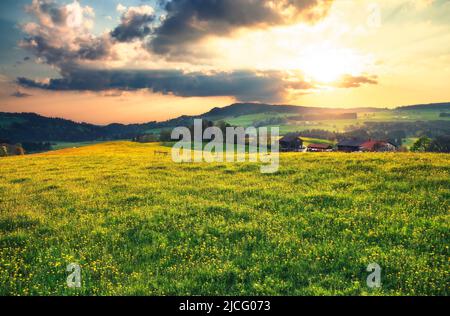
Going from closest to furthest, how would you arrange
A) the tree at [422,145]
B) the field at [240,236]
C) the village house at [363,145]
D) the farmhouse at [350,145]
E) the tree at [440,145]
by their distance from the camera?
the field at [240,236] → the tree at [440,145] → the tree at [422,145] → the village house at [363,145] → the farmhouse at [350,145]

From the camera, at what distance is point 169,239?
1136 centimetres

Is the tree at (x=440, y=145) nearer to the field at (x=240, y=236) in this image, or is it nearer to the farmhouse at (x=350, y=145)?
the farmhouse at (x=350, y=145)

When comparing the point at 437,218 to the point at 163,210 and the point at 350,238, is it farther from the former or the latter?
the point at 163,210

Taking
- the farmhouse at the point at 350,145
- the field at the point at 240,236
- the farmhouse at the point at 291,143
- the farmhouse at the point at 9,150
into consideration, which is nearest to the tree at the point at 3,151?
the farmhouse at the point at 9,150

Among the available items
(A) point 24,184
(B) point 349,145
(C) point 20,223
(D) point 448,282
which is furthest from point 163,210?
(B) point 349,145

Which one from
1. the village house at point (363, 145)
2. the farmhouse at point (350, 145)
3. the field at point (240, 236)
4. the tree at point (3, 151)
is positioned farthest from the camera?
the farmhouse at point (350, 145)

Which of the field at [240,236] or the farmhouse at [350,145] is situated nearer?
the field at [240,236]

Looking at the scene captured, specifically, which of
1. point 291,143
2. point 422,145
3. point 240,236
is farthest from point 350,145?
point 240,236

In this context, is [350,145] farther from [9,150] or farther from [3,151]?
[9,150]

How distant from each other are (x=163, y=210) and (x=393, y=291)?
9.66 metres

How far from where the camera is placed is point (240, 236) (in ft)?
36.9

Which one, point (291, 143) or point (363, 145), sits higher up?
point (291, 143)

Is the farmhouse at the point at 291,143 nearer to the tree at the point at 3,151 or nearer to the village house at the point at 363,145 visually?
the village house at the point at 363,145

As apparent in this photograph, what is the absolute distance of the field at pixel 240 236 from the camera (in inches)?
325
